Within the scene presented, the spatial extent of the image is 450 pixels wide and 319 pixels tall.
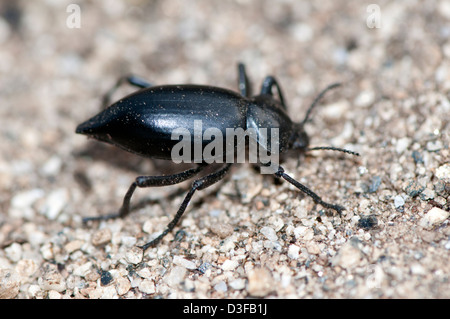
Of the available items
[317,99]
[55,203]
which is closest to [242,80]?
[317,99]

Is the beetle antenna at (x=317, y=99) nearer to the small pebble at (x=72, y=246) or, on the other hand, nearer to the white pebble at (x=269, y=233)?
the white pebble at (x=269, y=233)

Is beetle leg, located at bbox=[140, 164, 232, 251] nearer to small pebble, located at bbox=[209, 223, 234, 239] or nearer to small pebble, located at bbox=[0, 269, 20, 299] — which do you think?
small pebble, located at bbox=[209, 223, 234, 239]

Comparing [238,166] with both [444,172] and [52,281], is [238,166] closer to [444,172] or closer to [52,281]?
[444,172]

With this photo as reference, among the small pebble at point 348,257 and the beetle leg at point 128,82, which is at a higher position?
the beetle leg at point 128,82

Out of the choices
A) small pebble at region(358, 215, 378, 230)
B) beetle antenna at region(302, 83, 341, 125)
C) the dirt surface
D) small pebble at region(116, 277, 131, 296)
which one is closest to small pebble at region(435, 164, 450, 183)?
the dirt surface

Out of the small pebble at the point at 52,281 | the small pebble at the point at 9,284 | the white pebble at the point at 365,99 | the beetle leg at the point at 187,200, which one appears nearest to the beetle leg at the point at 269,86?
the white pebble at the point at 365,99

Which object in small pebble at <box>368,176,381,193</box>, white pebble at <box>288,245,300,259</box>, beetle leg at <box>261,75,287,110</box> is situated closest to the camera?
white pebble at <box>288,245,300,259</box>
